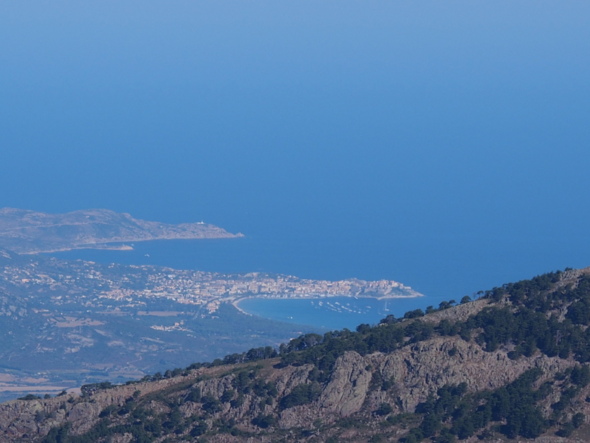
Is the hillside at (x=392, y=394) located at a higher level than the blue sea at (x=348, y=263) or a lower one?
lower

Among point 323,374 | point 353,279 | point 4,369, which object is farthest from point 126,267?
point 323,374

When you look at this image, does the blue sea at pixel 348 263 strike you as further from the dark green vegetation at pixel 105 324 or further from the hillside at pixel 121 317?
the dark green vegetation at pixel 105 324

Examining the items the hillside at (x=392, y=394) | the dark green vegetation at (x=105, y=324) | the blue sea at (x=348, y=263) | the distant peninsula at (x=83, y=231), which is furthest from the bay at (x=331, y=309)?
the hillside at (x=392, y=394)

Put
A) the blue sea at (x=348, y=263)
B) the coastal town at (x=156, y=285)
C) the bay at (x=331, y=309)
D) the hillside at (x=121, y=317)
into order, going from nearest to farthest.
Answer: the hillside at (x=121, y=317), the bay at (x=331, y=309), the blue sea at (x=348, y=263), the coastal town at (x=156, y=285)

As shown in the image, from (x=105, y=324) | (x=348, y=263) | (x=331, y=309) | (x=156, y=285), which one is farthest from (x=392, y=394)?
(x=348, y=263)

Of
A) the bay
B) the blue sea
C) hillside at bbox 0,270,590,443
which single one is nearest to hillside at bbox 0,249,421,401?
the bay

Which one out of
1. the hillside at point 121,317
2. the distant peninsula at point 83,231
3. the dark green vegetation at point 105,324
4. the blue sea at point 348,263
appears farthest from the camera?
the distant peninsula at point 83,231
